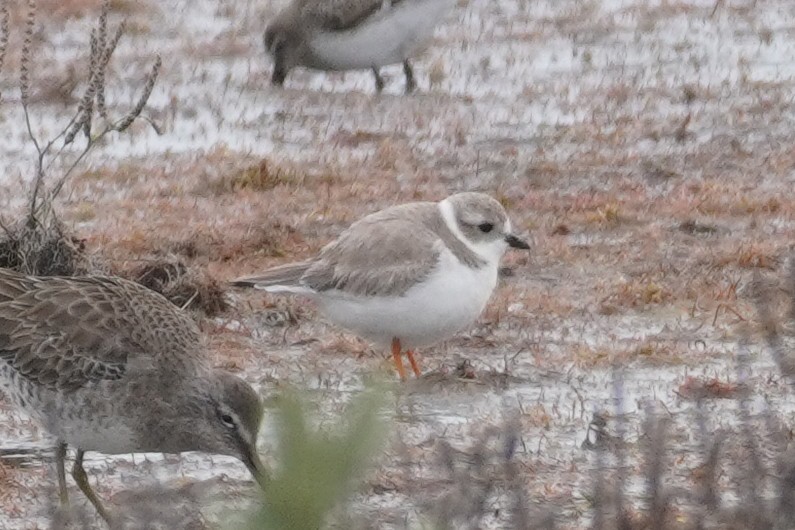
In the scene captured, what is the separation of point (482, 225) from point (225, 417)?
7.73ft

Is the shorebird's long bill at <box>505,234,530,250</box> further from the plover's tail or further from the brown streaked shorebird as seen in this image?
the brown streaked shorebird

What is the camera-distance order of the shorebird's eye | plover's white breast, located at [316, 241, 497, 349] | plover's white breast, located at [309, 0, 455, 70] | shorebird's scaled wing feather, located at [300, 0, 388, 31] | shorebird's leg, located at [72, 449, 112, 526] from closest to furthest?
the shorebird's eye, shorebird's leg, located at [72, 449, 112, 526], plover's white breast, located at [316, 241, 497, 349], plover's white breast, located at [309, 0, 455, 70], shorebird's scaled wing feather, located at [300, 0, 388, 31]

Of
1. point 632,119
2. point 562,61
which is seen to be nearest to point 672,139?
point 632,119

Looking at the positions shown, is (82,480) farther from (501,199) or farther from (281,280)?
(501,199)

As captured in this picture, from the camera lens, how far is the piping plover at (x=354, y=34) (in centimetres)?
1513

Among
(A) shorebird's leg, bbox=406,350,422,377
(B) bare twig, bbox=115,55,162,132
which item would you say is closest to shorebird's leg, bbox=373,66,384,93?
(B) bare twig, bbox=115,55,162,132

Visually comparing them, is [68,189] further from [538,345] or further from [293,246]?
[538,345]

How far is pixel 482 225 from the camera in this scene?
877 centimetres

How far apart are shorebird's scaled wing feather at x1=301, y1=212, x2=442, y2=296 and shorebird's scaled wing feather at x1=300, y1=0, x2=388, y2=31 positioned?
6.63m

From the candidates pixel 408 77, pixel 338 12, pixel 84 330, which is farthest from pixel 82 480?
pixel 338 12

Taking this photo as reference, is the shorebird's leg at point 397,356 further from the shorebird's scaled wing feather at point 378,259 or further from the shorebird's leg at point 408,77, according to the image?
the shorebird's leg at point 408,77

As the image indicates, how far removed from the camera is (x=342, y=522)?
3.48 m

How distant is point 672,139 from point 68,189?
417cm

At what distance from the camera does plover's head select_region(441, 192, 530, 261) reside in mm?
8727
